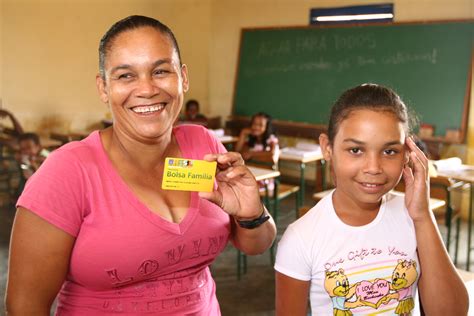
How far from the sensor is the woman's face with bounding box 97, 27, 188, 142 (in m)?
1.32

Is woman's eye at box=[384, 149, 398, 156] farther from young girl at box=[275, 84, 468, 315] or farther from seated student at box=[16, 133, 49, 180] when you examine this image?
seated student at box=[16, 133, 49, 180]

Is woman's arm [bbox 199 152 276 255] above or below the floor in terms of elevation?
above

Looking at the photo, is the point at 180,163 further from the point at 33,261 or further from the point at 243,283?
the point at 243,283

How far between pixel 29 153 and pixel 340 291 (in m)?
4.52

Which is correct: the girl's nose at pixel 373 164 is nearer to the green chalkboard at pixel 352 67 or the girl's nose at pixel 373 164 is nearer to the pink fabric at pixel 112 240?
the pink fabric at pixel 112 240

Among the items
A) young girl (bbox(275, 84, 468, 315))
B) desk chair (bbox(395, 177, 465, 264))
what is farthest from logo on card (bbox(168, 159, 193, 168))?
desk chair (bbox(395, 177, 465, 264))

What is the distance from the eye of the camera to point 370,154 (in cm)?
137

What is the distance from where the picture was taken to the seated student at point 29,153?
4941 millimetres

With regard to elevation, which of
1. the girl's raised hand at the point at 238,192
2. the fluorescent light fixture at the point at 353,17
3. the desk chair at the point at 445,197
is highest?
the fluorescent light fixture at the point at 353,17

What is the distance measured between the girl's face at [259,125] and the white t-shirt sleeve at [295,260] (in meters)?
4.69

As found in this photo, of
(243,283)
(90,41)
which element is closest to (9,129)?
(90,41)

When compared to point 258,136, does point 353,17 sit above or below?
above

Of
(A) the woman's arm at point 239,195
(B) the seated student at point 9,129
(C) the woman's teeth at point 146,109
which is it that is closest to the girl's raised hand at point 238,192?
(A) the woman's arm at point 239,195

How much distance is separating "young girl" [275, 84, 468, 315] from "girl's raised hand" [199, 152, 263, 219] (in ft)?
0.43
